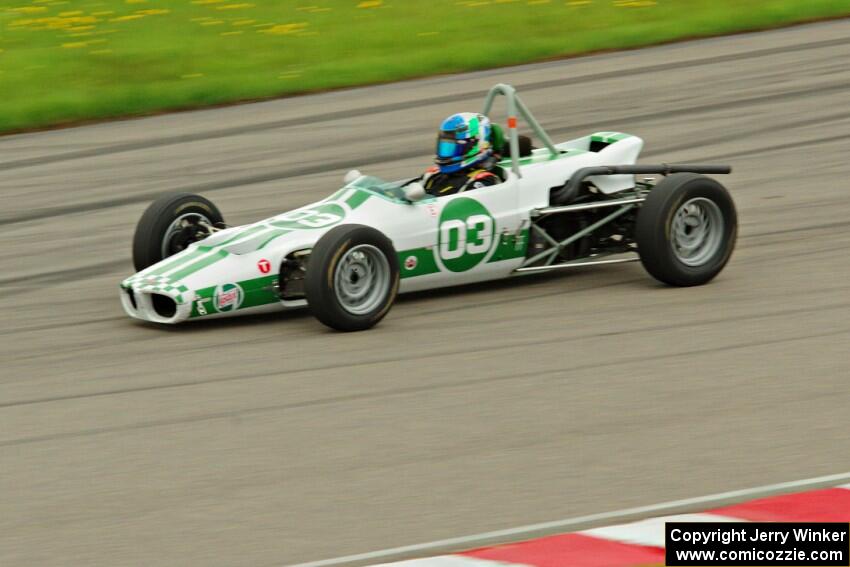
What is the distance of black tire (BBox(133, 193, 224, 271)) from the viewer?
8.88 metres

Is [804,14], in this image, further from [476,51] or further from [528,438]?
[528,438]

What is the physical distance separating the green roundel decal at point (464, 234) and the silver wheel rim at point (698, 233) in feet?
3.78

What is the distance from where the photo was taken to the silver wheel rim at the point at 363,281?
26.5 feet

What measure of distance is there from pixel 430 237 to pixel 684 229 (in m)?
1.60

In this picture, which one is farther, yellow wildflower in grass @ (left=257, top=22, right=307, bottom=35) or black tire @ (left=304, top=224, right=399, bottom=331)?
yellow wildflower in grass @ (left=257, top=22, right=307, bottom=35)

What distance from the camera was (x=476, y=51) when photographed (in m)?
17.2

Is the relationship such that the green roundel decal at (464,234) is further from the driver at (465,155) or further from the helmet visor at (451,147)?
the helmet visor at (451,147)

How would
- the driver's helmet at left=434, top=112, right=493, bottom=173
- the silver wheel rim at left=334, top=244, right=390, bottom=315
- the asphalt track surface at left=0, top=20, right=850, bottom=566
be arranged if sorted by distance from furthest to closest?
the driver's helmet at left=434, top=112, right=493, bottom=173
the silver wheel rim at left=334, top=244, right=390, bottom=315
the asphalt track surface at left=0, top=20, right=850, bottom=566

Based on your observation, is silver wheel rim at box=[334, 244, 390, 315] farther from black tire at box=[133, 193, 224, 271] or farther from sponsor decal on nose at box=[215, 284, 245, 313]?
black tire at box=[133, 193, 224, 271]

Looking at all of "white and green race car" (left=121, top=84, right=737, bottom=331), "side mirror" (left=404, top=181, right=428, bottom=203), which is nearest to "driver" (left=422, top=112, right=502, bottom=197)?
"white and green race car" (left=121, top=84, right=737, bottom=331)

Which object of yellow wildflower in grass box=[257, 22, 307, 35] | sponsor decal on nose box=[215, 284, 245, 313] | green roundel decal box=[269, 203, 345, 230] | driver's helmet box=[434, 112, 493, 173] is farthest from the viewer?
yellow wildflower in grass box=[257, 22, 307, 35]
